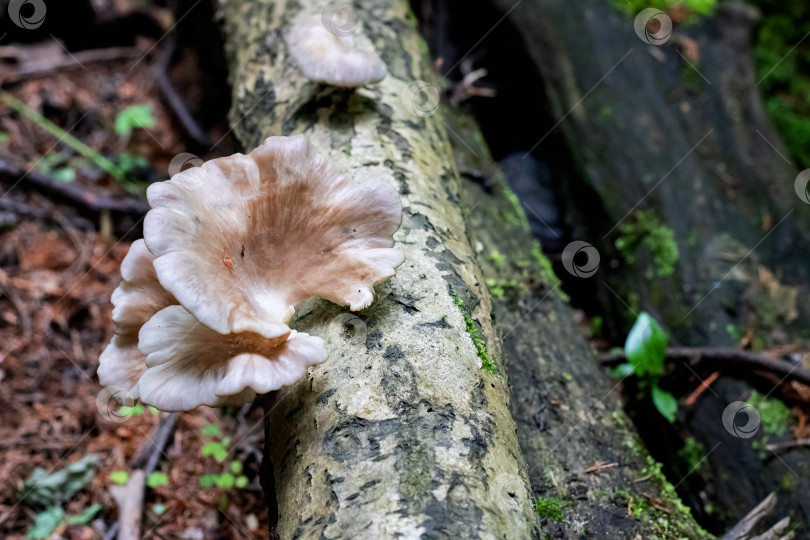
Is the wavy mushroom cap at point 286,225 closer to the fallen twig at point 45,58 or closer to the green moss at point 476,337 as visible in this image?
the green moss at point 476,337

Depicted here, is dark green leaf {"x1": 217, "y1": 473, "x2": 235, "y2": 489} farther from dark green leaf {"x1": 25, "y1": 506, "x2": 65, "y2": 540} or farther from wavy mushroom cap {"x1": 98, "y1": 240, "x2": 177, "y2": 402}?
wavy mushroom cap {"x1": 98, "y1": 240, "x2": 177, "y2": 402}

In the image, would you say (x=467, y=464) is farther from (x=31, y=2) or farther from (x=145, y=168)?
(x=31, y=2)

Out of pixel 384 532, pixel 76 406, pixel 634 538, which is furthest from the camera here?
pixel 76 406

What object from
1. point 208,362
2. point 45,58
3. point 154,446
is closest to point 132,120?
point 45,58

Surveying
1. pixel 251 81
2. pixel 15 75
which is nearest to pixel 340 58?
pixel 251 81

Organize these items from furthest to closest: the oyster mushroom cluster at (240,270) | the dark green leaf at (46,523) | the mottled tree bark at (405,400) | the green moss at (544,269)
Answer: the green moss at (544,269), the dark green leaf at (46,523), the oyster mushroom cluster at (240,270), the mottled tree bark at (405,400)

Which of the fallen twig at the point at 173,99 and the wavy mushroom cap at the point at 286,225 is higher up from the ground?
the wavy mushroom cap at the point at 286,225

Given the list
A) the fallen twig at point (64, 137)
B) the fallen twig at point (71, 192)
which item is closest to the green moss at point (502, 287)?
the fallen twig at point (71, 192)

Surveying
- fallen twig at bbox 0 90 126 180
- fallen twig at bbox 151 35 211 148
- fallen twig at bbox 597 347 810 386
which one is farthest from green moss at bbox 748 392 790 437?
fallen twig at bbox 0 90 126 180
